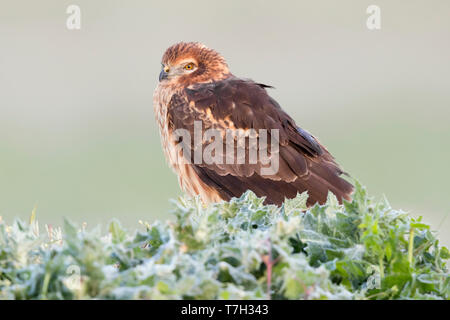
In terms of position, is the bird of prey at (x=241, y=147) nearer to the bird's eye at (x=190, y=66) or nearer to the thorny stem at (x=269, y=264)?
the bird's eye at (x=190, y=66)

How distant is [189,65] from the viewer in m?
6.30

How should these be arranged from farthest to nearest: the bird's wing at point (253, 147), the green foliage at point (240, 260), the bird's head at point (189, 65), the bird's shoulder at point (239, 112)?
the bird's head at point (189, 65) → the bird's shoulder at point (239, 112) → the bird's wing at point (253, 147) → the green foliage at point (240, 260)

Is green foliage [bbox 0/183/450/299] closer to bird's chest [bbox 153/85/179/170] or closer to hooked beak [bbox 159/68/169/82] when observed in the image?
bird's chest [bbox 153/85/179/170]

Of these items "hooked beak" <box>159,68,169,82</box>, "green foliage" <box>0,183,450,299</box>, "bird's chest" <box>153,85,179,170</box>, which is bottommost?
"green foliage" <box>0,183,450,299</box>

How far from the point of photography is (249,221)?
7.91 ft

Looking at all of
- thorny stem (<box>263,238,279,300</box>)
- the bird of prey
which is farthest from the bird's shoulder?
thorny stem (<box>263,238,279,300</box>)

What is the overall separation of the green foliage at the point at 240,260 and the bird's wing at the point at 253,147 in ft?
9.51

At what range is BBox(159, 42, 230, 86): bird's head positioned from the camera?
6.21 meters

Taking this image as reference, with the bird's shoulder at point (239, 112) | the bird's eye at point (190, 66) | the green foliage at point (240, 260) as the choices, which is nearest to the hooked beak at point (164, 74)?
the bird's eye at point (190, 66)

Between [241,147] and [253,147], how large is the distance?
0.12 m

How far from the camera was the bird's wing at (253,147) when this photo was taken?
5344mm

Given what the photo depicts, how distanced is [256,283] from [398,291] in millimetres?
517

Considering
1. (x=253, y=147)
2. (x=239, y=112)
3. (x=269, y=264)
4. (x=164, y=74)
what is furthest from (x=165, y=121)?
(x=269, y=264)
